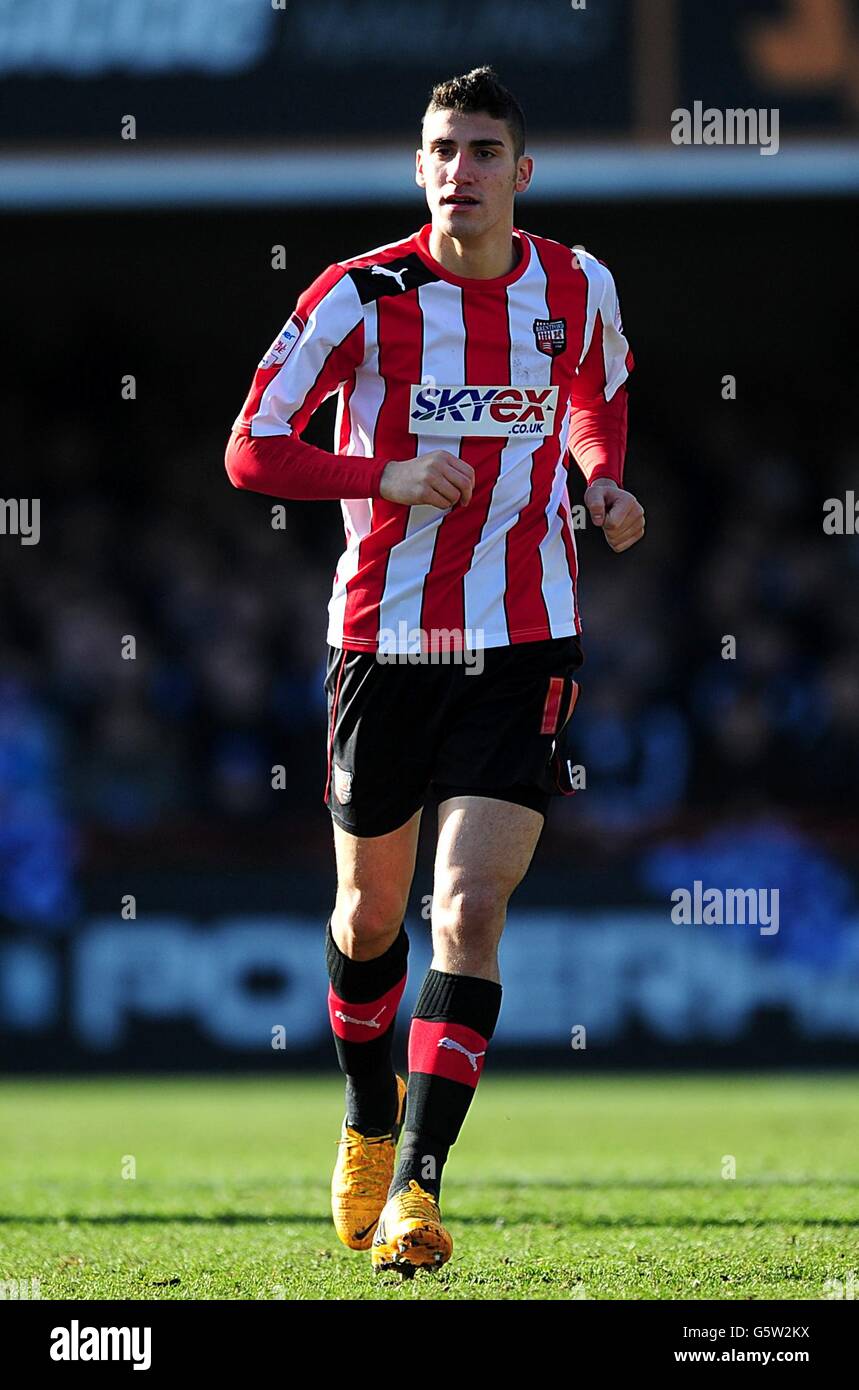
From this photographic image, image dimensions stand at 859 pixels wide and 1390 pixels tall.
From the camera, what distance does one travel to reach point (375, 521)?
426cm

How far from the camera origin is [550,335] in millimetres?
4270

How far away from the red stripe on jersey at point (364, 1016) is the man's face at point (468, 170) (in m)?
1.71

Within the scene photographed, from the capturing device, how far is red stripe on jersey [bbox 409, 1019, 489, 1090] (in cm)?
394

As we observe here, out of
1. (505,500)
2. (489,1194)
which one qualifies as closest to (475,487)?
(505,500)

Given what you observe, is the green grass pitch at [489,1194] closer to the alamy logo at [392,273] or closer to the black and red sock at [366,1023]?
the black and red sock at [366,1023]

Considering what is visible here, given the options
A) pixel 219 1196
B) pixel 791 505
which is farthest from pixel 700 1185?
pixel 791 505

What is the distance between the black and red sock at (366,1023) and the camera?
446cm

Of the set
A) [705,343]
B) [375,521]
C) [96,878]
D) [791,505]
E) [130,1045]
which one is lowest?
[130,1045]

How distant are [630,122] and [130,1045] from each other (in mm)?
5337

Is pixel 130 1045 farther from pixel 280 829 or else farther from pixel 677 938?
pixel 677 938

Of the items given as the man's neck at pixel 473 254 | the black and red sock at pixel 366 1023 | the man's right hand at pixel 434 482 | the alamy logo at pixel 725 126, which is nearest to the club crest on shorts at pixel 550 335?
the man's neck at pixel 473 254
